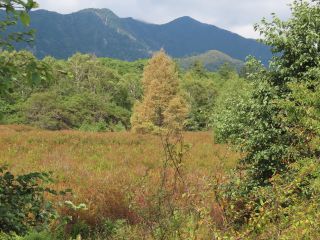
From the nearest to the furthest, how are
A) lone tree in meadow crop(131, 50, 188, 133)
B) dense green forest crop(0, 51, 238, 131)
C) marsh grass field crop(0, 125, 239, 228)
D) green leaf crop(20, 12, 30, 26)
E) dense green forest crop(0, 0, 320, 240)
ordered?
1. green leaf crop(20, 12, 30, 26)
2. dense green forest crop(0, 0, 320, 240)
3. marsh grass field crop(0, 125, 239, 228)
4. lone tree in meadow crop(131, 50, 188, 133)
5. dense green forest crop(0, 51, 238, 131)

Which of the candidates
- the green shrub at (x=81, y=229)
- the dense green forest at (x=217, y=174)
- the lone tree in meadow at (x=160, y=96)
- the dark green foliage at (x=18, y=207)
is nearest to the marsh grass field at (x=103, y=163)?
the dense green forest at (x=217, y=174)

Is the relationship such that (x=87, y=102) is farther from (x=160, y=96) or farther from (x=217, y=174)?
(x=217, y=174)

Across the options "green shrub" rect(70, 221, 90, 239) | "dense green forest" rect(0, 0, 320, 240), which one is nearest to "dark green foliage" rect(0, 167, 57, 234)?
"dense green forest" rect(0, 0, 320, 240)

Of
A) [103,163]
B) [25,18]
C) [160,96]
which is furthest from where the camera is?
[160,96]

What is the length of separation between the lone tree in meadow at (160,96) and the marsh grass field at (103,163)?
49.6ft

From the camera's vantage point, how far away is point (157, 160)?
17688 millimetres

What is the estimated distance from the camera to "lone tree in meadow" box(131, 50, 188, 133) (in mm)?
41438

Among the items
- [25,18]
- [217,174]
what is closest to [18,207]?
[25,18]

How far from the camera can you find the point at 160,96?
142 ft

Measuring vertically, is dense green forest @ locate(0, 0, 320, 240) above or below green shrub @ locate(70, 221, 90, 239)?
above

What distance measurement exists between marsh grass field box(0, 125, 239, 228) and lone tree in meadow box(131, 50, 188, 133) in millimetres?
15131

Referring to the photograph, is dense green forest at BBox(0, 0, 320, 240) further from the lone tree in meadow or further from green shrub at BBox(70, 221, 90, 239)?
the lone tree in meadow

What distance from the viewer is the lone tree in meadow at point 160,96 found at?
1631 inches

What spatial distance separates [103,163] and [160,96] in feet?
89.9
